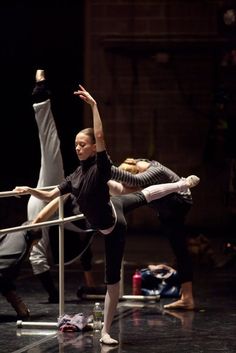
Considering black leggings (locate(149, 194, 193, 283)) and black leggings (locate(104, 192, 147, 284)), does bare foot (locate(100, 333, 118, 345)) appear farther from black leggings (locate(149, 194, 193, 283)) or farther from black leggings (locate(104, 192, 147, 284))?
black leggings (locate(149, 194, 193, 283))

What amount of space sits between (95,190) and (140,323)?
164cm

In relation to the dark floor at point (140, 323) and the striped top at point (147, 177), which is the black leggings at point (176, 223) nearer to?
the striped top at point (147, 177)

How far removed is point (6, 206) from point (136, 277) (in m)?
6.02

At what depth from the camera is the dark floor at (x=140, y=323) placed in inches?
287

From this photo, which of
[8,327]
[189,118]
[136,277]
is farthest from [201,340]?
[189,118]

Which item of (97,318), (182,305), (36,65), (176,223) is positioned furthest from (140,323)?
(36,65)

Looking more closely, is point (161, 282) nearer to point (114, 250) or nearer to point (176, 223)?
point (176, 223)

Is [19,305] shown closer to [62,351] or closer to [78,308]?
[78,308]

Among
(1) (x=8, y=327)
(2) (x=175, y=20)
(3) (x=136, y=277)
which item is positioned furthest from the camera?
(2) (x=175, y=20)

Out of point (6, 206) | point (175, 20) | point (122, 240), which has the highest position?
point (175, 20)

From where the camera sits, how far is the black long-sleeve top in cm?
705

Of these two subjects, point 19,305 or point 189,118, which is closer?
point 19,305

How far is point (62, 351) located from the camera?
280 inches

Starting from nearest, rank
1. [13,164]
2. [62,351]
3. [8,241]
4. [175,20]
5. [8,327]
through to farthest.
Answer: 1. [62,351]
2. [8,327]
3. [8,241]
4. [175,20]
5. [13,164]
